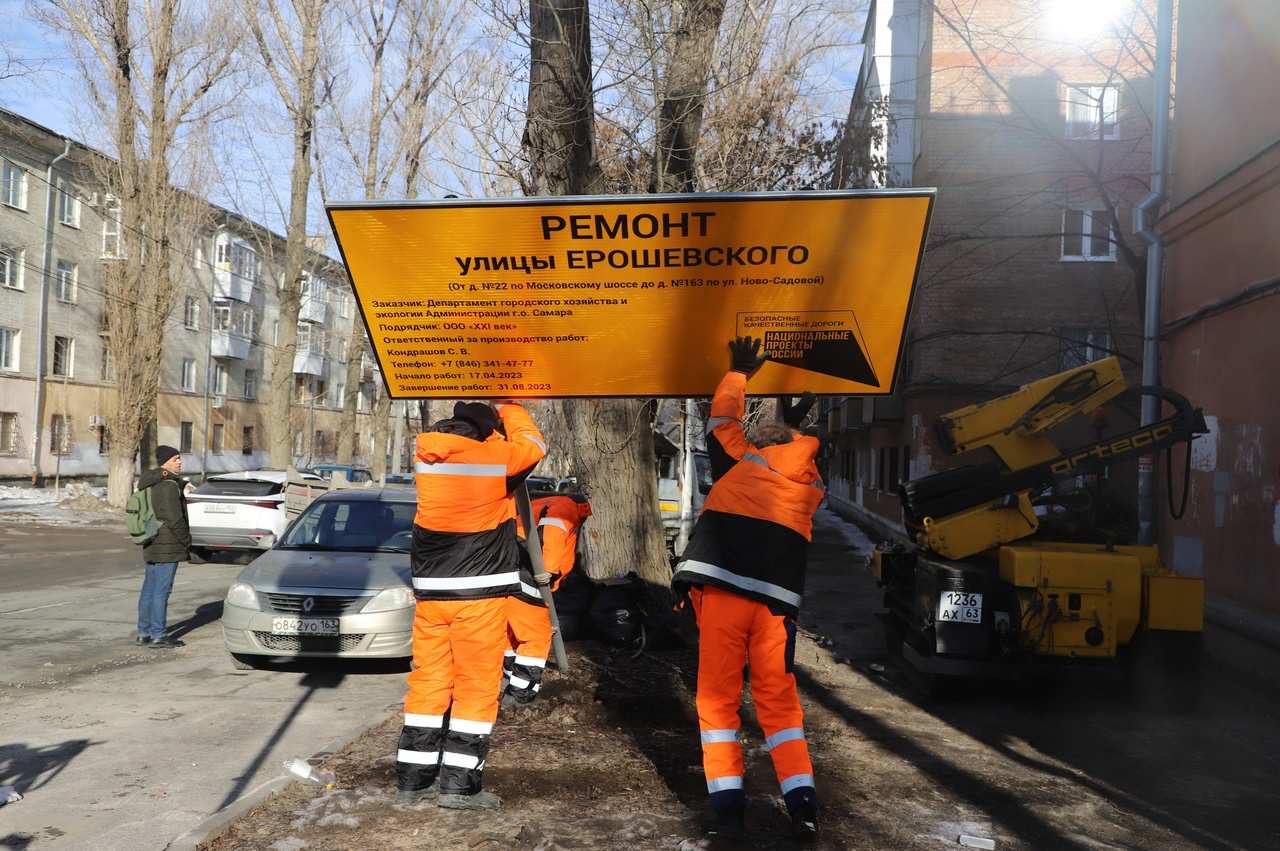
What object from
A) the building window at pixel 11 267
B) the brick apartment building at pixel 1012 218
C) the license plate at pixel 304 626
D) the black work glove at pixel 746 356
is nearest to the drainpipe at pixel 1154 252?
the brick apartment building at pixel 1012 218

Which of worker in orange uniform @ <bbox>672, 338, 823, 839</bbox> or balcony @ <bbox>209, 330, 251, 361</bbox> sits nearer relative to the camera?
worker in orange uniform @ <bbox>672, 338, 823, 839</bbox>

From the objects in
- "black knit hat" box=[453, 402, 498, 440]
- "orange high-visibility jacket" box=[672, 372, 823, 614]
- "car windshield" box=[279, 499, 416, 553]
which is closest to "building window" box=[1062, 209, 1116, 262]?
"car windshield" box=[279, 499, 416, 553]

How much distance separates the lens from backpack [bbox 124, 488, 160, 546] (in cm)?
907

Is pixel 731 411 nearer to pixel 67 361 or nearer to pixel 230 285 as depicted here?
pixel 67 361

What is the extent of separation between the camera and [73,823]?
4.66 metres

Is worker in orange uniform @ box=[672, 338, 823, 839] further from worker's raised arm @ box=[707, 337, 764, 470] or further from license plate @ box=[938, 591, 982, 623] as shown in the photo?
license plate @ box=[938, 591, 982, 623]

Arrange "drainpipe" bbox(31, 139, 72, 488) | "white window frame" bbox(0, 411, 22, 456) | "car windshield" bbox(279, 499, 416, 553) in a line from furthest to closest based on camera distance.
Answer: "drainpipe" bbox(31, 139, 72, 488) → "white window frame" bbox(0, 411, 22, 456) → "car windshield" bbox(279, 499, 416, 553)

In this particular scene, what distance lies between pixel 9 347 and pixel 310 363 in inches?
793

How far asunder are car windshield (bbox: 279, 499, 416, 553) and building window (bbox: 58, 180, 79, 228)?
30269 millimetres

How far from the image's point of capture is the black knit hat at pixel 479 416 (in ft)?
16.4

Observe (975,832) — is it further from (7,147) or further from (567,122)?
(7,147)

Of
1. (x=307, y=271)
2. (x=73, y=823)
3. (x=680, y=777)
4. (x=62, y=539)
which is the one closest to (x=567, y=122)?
(x=680, y=777)

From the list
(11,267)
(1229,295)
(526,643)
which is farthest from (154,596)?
(11,267)

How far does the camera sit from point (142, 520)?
9.09 m
